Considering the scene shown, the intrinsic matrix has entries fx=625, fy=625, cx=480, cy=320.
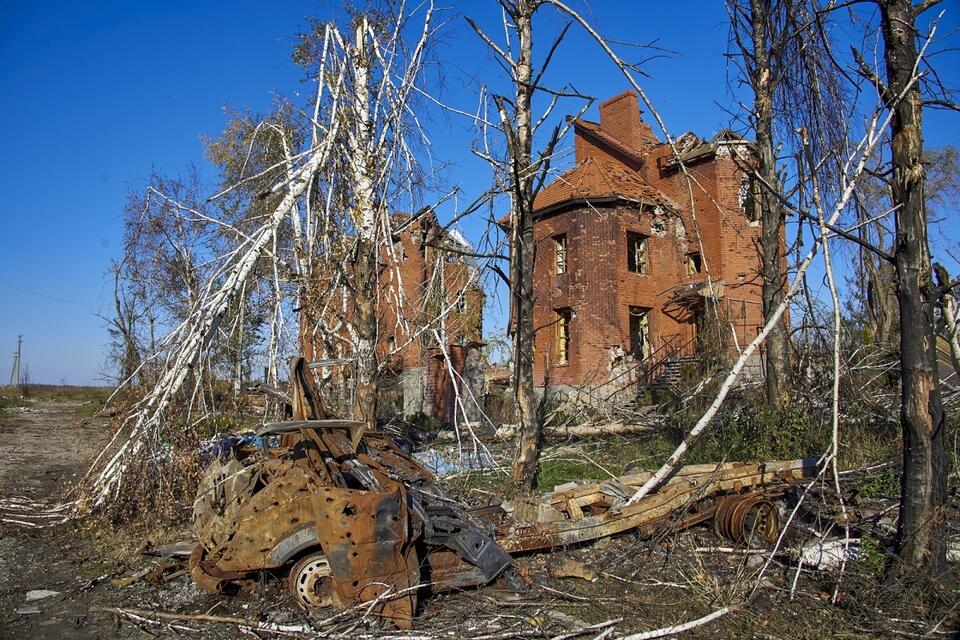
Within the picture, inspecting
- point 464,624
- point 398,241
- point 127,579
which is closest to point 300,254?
point 398,241

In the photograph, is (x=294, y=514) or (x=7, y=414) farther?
(x=7, y=414)

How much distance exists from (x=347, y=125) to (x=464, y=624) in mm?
6054

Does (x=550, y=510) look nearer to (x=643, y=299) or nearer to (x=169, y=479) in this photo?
(x=169, y=479)

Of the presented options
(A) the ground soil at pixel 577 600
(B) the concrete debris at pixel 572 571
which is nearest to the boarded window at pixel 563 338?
(A) the ground soil at pixel 577 600

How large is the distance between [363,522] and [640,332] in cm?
2130

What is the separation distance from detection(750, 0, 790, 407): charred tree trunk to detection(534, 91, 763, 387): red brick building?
35.2 feet

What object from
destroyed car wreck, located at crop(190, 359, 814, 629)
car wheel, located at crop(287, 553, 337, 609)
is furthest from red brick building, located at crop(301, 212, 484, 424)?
car wheel, located at crop(287, 553, 337, 609)

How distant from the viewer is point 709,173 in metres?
24.1

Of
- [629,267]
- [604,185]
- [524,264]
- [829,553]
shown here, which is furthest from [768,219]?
[629,267]

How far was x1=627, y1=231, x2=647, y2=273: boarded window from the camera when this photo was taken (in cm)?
2494

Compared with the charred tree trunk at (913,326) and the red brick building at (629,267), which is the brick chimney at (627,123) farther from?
the charred tree trunk at (913,326)

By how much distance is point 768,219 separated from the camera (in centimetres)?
1098

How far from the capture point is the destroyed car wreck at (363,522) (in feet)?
15.0

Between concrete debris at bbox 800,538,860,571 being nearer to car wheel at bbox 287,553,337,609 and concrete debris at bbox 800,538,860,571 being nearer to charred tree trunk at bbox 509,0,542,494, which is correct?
charred tree trunk at bbox 509,0,542,494
